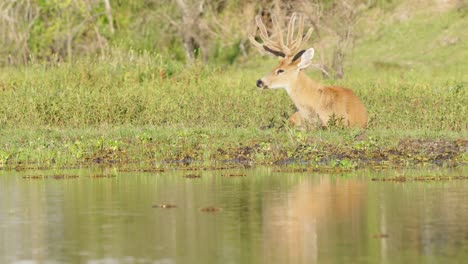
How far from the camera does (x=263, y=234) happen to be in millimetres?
7367

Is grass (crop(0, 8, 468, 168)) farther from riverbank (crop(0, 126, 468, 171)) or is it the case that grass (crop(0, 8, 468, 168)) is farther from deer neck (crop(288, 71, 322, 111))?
deer neck (crop(288, 71, 322, 111))

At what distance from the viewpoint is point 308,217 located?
798 centimetres

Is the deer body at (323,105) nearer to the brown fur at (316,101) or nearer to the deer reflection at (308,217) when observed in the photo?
the brown fur at (316,101)

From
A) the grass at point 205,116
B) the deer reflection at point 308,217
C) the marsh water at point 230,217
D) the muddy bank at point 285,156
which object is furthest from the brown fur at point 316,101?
the deer reflection at point 308,217

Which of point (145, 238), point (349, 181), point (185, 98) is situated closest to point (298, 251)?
point (145, 238)

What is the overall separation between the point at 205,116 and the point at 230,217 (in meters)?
6.61

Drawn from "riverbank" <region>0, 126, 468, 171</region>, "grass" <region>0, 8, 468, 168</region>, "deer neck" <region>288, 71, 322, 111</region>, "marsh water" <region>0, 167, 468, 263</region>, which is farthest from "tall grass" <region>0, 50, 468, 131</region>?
"marsh water" <region>0, 167, 468, 263</region>

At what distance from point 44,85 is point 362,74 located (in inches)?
238

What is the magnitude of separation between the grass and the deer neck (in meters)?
0.42

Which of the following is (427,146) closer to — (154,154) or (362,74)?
(154,154)

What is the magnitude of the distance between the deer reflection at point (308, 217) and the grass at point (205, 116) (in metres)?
1.32

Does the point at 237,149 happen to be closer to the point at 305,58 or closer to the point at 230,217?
the point at 305,58

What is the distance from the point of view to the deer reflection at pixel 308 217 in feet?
22.4

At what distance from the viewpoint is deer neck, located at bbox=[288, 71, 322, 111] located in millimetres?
13305
